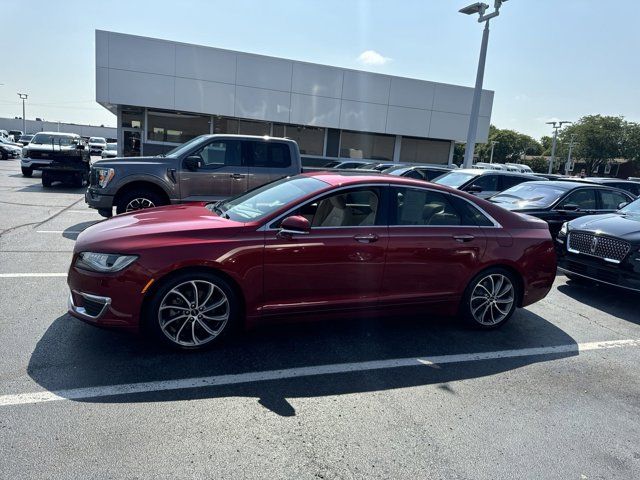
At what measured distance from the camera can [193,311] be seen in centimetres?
370

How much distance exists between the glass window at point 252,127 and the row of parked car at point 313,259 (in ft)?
68.3

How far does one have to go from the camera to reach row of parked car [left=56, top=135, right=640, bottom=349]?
358 cm

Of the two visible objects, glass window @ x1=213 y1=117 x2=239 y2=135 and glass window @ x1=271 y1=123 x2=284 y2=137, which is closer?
glass window @ x1=213 y1=117 x2=239 y2=135

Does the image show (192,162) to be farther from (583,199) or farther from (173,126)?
(173,126)

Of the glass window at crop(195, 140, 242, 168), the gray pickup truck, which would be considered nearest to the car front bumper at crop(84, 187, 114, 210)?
the gray pickup truck

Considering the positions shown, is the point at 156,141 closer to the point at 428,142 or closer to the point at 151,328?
the point at 428,142

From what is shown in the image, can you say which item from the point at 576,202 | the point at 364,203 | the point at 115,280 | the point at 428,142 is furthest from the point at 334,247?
the point at 428,142

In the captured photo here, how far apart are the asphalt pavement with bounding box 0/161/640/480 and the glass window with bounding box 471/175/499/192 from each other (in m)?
6.20

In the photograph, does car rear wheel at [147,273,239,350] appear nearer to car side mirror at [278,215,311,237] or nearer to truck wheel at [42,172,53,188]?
car side mirror at [278,215,311,237]

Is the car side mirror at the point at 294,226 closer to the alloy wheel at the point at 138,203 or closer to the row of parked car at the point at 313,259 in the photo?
the row of parked car at the point at 313,259

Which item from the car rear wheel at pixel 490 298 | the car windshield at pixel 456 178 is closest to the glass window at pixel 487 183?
the car windshield at pixel 456 178

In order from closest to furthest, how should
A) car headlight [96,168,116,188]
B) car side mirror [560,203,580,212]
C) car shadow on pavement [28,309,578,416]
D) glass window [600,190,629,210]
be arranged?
car shadow on pavement [28,309,578,416]
car headlight [96,168,116,188]
car side mirror [560,203,580,212]
glass window [600,190,629,210]

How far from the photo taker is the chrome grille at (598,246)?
233 inches

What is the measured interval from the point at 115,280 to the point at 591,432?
12.2 feet
